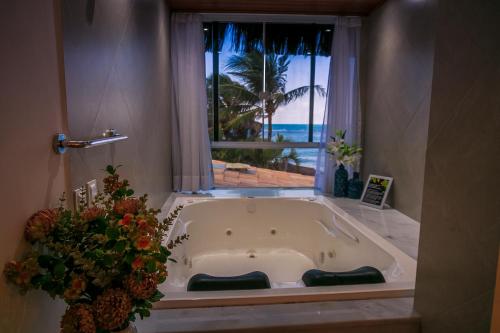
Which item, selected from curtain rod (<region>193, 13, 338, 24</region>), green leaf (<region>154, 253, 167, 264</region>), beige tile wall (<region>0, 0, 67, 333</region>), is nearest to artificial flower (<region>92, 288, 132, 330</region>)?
green leaf (<region>154, 253, 167, 264</region>)

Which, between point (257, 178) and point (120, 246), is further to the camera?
point (257, 178)

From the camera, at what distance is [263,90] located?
3230mm

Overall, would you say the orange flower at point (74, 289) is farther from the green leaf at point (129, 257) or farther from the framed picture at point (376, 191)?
the framed picture at point (376, 191)

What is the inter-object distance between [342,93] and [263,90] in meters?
0.79

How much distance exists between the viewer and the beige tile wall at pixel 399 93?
216 cm

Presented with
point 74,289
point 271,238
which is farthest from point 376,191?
point 74,289

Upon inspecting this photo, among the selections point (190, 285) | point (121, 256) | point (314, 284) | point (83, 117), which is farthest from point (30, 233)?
point (314, 284)

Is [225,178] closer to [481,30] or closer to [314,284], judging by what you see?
[314,284]

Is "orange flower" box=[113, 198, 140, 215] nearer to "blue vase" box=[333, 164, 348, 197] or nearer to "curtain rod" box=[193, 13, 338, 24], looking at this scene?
"blue vase" box=[333, 164, 348, 197]

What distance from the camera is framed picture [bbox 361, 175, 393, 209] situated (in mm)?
2520

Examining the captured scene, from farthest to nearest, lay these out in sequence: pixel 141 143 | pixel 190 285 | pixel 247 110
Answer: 1. pixel 247 110
2. pixel 141 143
3. pixel 190 285

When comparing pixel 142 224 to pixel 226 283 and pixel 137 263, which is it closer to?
pixel 137 263

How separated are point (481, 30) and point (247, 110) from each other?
253 centimetres

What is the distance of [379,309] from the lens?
117cm
